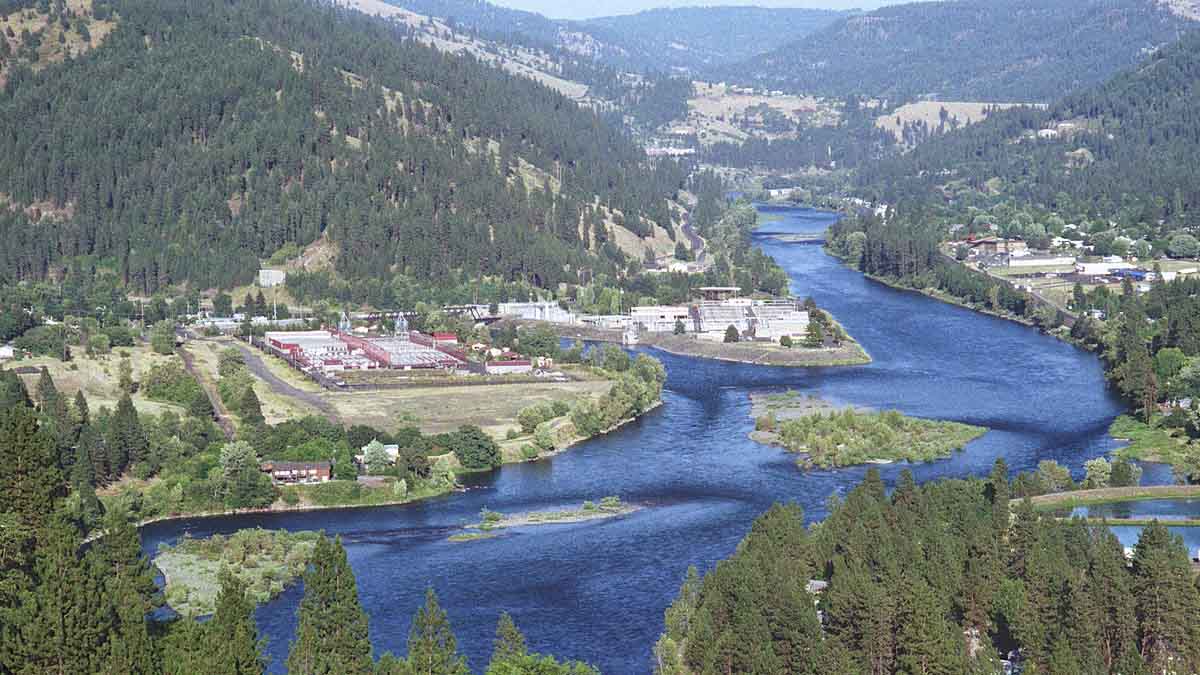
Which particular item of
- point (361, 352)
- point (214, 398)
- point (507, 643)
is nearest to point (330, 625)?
point (507, 643)

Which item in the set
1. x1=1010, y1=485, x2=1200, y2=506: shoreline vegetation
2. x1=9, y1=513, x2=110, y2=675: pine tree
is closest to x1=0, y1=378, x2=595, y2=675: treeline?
x1=9, y1=513, x2=110, y2=675: pine tree

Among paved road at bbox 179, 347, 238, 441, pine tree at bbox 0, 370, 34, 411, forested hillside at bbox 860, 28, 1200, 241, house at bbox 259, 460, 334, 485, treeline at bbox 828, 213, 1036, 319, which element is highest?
forested hillside at bbox 860, 28, 1200, 241

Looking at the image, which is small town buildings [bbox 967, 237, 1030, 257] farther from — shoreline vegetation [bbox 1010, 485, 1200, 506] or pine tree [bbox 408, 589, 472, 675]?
pine tree [bbox 408, 589, 472, 675]

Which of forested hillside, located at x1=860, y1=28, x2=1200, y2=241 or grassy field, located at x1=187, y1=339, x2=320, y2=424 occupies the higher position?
forested hillside, located at x1=860, y1=28, x2=1200, y2=241

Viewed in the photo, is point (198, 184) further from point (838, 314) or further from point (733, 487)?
point (733, 487)

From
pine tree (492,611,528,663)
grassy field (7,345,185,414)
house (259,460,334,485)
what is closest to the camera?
pine tree (492,611,528,663)

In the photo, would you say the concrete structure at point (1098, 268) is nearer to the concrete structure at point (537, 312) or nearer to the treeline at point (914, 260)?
the treeline at point (914, 260)

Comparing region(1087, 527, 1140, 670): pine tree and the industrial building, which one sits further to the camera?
the industrial building

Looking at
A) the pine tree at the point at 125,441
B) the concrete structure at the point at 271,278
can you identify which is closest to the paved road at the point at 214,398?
the pine tree at the point at 125,441
